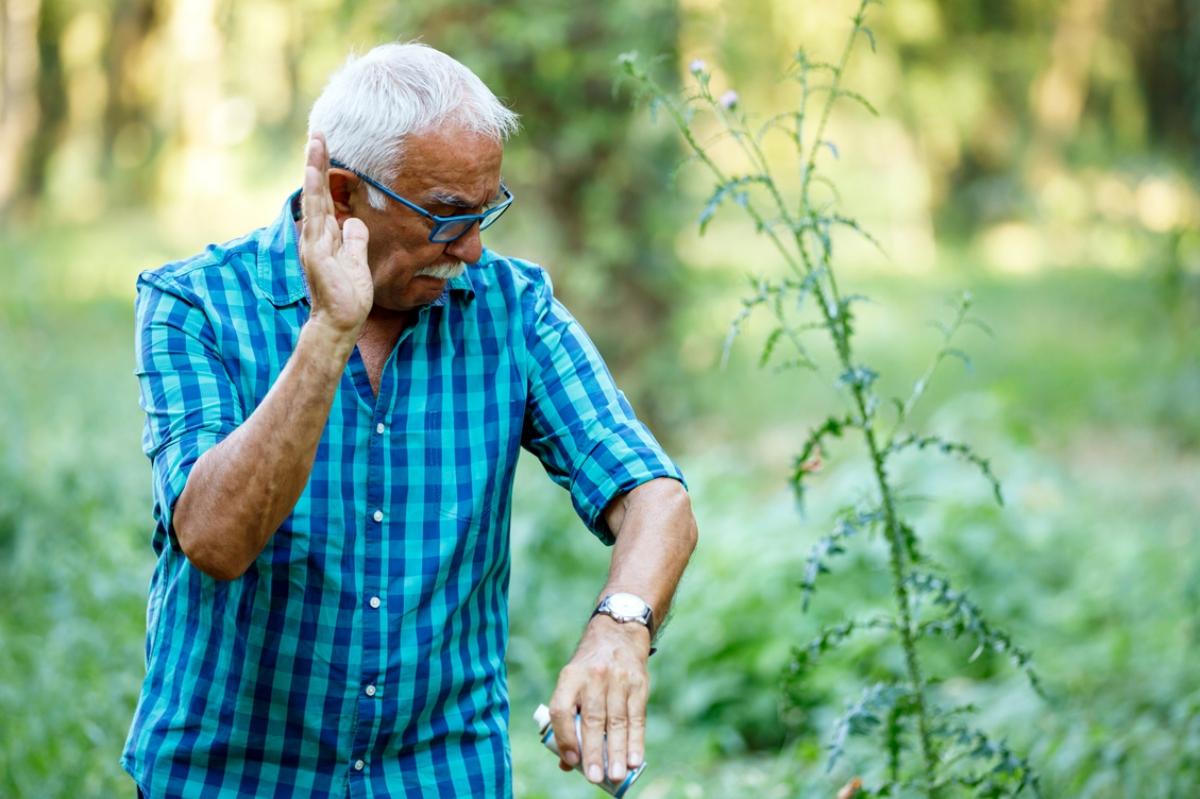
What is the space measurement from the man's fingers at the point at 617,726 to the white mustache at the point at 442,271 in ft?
2.39

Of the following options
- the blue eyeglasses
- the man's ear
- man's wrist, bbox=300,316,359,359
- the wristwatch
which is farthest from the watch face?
the man's ear

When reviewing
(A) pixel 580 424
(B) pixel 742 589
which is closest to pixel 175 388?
(A) pixel 580 424

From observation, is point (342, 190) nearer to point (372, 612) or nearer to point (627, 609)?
point (372, 612)

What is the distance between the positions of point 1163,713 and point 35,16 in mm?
17860

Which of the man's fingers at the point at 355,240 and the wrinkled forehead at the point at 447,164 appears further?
the wrinkled forehead at the point at 447,164

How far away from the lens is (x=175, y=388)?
2.13 metres

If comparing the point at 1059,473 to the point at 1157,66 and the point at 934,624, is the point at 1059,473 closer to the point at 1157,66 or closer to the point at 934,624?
the point at 934,624

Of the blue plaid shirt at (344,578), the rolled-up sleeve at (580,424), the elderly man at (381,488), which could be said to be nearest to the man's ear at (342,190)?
the elderly man at (381,488)

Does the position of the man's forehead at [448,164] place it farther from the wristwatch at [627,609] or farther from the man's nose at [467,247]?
the wristwatch at [627,609]

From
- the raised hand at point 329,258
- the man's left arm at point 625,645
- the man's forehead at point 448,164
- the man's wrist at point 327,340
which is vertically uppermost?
the man's forehead at point 448,164

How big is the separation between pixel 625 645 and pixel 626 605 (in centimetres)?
8

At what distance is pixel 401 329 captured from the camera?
240 centimetres

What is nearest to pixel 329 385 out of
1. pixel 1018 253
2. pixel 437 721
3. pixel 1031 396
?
pixel 437 721

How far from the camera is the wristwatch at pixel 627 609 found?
2078mm
